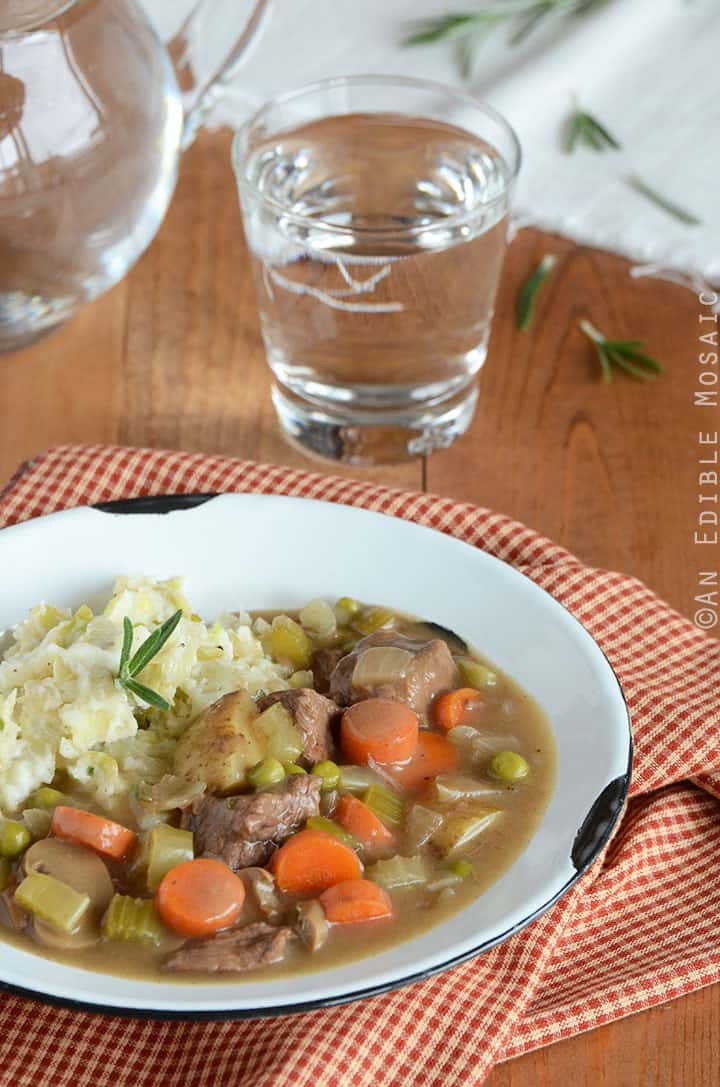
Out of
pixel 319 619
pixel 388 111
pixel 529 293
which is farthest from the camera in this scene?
pixel 529 293

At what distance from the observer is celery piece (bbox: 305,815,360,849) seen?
2.44m

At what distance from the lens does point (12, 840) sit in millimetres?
2400

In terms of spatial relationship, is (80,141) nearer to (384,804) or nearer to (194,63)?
(194,63)

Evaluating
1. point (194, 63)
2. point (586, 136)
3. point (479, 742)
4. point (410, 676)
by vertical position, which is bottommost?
point (586, 136)

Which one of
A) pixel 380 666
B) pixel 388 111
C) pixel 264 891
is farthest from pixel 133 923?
pixel 388 111

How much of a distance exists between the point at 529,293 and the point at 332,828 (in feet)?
7.73

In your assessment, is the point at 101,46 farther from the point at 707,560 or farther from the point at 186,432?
the point at 707,560

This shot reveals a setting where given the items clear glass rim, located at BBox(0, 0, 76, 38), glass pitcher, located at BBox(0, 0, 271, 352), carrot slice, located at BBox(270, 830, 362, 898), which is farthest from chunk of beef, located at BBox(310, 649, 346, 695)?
clear glass rim, located at BBox(0, 0, 76, 38)

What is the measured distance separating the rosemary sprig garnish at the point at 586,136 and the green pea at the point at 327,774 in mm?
3059

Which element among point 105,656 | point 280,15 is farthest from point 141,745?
point 280,15

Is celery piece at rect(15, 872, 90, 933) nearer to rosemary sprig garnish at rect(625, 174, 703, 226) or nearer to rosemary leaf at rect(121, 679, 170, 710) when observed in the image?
rosemary leaf at rect(121, 679, 170, 710)

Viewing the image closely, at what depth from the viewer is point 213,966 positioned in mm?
2188

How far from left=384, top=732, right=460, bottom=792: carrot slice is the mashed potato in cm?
30

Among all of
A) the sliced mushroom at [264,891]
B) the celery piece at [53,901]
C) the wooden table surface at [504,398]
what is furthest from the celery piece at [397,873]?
the wooden table surface at [504,398]
